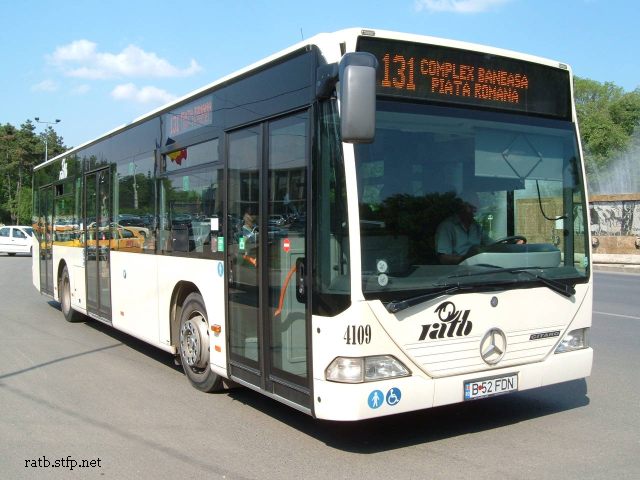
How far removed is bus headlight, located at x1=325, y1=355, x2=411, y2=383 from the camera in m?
4.64

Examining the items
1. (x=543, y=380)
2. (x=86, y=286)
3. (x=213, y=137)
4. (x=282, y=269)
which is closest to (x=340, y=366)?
(x=282, y=269)

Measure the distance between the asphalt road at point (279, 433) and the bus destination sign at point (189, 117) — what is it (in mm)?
2907

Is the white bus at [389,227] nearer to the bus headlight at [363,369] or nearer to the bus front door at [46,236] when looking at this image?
the bus headlight at [363,369]

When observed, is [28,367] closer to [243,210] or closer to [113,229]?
[113,229]

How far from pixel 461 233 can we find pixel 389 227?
0.67 m

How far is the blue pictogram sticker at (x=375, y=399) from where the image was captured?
4637 mm

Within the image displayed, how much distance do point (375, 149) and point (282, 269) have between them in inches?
51.4

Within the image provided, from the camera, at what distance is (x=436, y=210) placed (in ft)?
16.4

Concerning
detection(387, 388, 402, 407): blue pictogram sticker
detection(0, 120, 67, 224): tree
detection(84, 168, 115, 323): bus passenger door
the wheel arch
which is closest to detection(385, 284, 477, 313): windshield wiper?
detection(387, 388, 402, 407): blue pictogram sticker

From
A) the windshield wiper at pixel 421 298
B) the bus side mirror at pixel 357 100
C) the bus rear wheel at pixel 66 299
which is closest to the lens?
the bus side mirror at pixel 357 100

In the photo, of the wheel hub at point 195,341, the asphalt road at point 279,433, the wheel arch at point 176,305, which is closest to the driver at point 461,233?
the asphalt road at point 279,433

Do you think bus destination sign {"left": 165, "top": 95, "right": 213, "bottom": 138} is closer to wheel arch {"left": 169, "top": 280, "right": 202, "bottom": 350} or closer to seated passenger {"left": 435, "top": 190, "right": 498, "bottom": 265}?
wheel arch {"left": 169, "top": 280, "right": 202, "bottom": 350}

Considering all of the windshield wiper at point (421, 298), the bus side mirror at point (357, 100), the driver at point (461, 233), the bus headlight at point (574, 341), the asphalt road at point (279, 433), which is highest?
the bus side mirror at point (357, 100)

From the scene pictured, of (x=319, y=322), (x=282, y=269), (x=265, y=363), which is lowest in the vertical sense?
(x=265, y=363)
